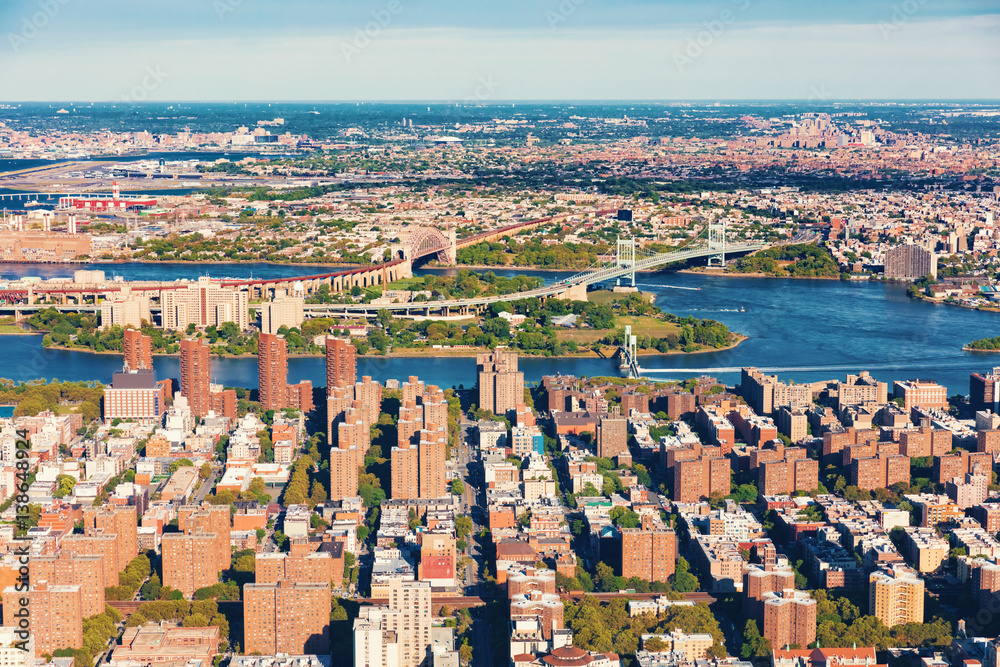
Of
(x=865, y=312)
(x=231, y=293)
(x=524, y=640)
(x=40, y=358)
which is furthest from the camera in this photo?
(x=865, y=312)

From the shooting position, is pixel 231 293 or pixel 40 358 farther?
pixel 231 293

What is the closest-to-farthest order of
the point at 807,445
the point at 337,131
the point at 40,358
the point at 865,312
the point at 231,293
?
the point at 807,445, the point at 40,358, the point at 231,293, the point at 865,312, the point at 337,131

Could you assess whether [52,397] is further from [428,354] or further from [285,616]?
[285,616]

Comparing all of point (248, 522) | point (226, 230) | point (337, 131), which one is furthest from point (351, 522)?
point (337, 131)

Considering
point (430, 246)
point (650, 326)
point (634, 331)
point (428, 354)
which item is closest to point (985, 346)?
point (650, 326)

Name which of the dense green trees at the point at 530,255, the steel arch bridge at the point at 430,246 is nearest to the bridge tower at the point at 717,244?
the dense green trees at the point at 530,255

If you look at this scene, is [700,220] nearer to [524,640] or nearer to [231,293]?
[231,293]
